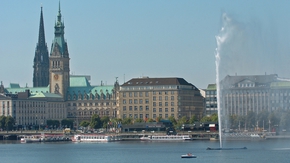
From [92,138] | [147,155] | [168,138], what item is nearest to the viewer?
[147,155]

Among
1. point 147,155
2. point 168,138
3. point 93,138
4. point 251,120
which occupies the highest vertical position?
point 251,120

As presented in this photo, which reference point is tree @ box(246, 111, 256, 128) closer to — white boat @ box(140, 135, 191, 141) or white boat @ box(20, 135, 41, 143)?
white boat @ box(140, 135, 191, 141)

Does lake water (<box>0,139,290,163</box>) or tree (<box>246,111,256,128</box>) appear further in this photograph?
tree (<box>246,111,256,128</box>)

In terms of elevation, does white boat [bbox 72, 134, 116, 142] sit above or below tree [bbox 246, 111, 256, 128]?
below

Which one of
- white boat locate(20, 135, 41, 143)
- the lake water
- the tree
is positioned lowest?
the lake water

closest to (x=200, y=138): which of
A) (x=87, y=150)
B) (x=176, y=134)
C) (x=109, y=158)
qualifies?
(x=176, y=134)

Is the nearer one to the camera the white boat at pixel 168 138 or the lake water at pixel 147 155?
the lake water at pixel 147 155

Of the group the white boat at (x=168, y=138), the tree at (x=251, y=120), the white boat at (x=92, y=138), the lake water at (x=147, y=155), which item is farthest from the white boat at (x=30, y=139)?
the tree at (x=251, y=120)

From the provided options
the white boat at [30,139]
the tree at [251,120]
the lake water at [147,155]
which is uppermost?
the tree at [251,120]

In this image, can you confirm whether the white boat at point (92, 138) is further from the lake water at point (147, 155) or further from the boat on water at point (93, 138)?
the lake water at point (147, 155)

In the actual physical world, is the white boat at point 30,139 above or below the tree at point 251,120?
below

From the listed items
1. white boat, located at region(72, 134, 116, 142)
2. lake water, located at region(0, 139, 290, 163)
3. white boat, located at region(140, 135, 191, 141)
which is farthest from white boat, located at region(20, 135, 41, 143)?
lake water, located at region(0, 139, 290, 163)

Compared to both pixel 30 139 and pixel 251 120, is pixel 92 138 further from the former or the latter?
pixel 251 120

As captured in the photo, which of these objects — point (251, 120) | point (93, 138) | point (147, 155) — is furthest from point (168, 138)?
point (147, 155)
